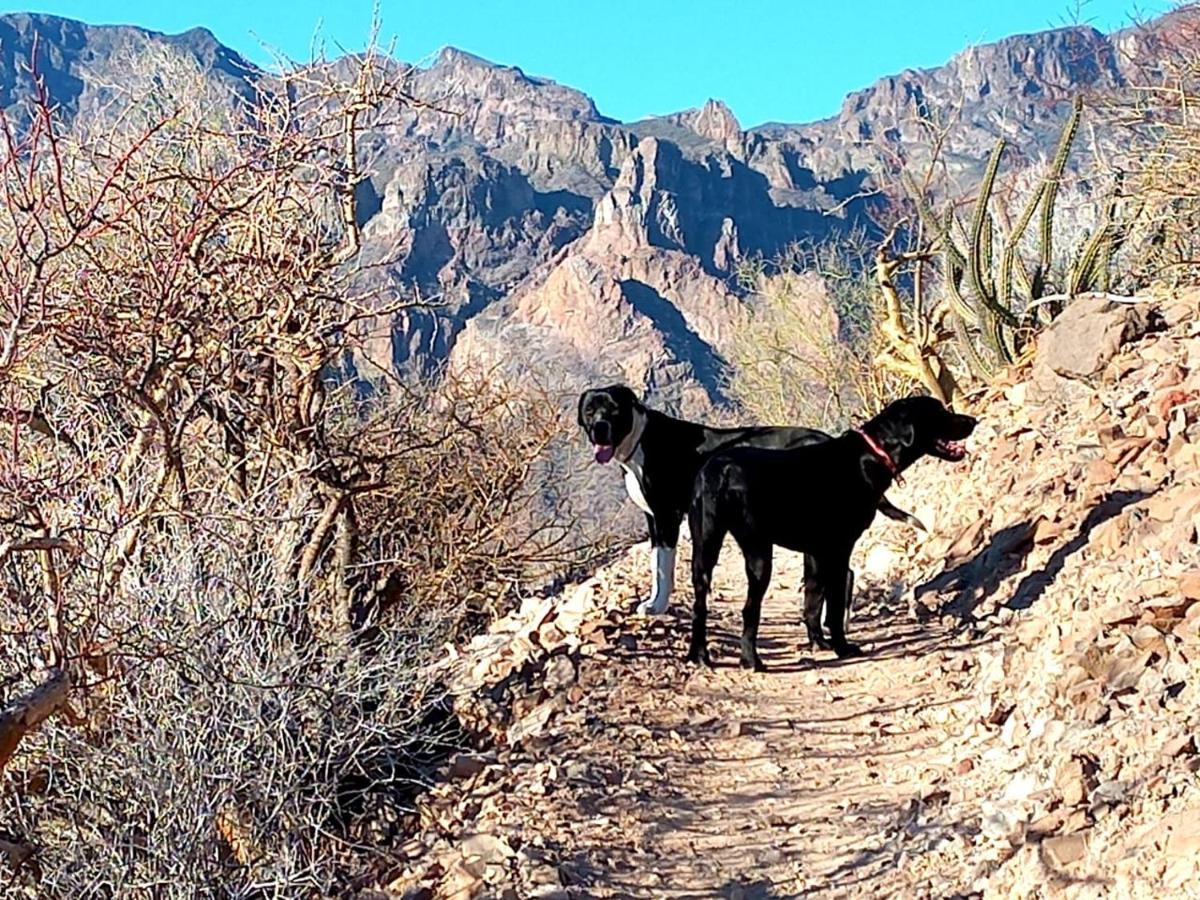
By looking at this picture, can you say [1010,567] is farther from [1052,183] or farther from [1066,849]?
[1052,183]

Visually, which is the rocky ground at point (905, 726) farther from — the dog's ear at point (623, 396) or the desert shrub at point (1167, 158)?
the desert shrub at point (1167, 158)

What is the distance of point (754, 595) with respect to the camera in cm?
674

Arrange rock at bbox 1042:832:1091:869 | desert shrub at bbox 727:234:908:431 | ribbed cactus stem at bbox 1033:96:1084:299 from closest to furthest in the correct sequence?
rock at bbox 1042:832:1091:869 → ribbed cactus stem at bbox 1033:96:1084:299 → desert shrub at bbox 727:234:908:431

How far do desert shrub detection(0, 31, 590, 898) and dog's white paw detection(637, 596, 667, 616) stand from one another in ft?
4.11

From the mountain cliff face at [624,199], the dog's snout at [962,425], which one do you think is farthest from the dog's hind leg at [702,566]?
the mountain cliff face at [624,199]

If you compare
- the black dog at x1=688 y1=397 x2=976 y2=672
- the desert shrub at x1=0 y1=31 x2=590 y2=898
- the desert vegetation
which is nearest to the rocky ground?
the black dog at x1=688 y1=397 x2=976 y2=672

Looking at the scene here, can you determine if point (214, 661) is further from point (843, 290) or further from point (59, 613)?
point (843, 290)

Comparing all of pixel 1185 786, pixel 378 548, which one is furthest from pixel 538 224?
pixel 1185 786

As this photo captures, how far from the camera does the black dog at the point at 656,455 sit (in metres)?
7.55

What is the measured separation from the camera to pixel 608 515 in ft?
53.1

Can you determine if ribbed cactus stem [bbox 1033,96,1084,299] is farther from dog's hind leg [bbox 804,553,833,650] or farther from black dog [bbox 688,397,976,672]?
dog's hind leg [bbox 804,553,833,650]

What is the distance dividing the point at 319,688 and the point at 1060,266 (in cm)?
1257

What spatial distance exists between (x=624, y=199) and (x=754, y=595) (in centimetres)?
8132

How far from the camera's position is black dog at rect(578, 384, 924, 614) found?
7551 mm
